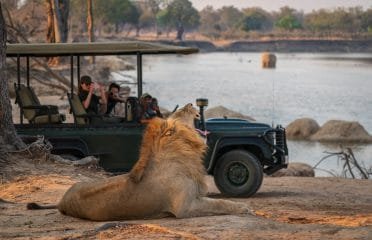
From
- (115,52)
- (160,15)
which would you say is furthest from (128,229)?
(160,15)

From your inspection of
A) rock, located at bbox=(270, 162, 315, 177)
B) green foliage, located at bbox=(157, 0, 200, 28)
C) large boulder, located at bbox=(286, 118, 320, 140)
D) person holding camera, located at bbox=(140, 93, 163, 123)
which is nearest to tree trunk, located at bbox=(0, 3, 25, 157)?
person holding camera, located at bbox=(140, 93, 163, 123)

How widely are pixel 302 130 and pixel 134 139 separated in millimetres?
16503

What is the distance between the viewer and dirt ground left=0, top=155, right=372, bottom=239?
5.89 m

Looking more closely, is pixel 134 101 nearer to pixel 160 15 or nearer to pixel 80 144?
pixel 80 144

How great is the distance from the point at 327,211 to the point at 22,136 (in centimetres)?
361

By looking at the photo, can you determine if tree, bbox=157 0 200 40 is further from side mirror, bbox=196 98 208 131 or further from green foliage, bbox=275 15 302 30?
side mirror, bbox=196 98 208 131

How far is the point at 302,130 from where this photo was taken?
26.5 metres

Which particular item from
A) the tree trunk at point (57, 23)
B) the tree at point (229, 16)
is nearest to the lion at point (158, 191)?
the tree trunk at point (57, 23)

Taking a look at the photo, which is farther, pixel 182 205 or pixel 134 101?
pixel 134 101

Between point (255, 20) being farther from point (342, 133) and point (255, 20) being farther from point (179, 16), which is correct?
point (342, 133)

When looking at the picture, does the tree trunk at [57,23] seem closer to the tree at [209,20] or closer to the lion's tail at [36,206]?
the lion's tail at [36,206]

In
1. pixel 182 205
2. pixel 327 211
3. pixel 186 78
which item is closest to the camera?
pixel 182 205

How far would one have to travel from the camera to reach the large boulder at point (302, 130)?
2631 centimetres

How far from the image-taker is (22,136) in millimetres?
10578
